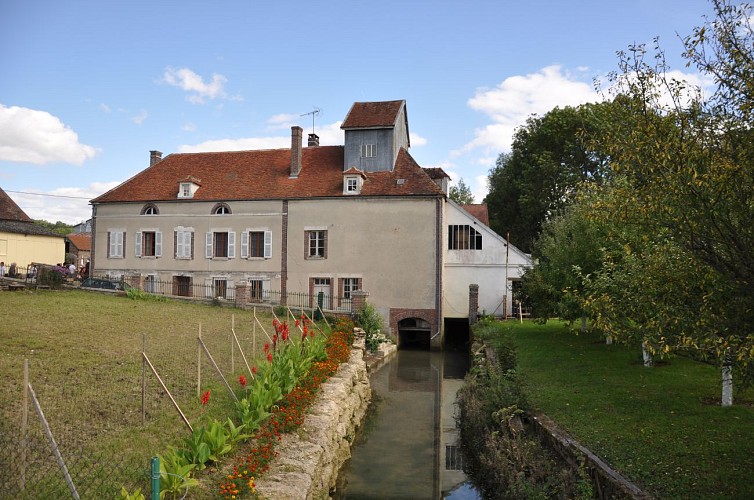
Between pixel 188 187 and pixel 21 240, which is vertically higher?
pixel 188 187

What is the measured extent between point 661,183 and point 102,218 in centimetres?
3300

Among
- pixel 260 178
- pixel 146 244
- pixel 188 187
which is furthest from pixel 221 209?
pixel 146 244

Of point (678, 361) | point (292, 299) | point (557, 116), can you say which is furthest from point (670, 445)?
point (557, 116)

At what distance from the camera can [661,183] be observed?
21.4 ft

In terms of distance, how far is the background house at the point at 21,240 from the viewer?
115 ft

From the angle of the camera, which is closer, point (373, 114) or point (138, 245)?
point (373, 114)

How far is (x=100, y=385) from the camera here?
1016 cm

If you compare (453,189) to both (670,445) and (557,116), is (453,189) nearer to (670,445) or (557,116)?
(557,116)

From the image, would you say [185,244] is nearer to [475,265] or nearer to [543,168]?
[475,265]

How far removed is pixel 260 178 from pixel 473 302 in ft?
45.0

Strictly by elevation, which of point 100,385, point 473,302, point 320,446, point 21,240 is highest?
point 21,240

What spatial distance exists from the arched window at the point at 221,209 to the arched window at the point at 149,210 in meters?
3.66


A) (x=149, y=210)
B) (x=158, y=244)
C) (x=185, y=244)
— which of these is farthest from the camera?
(x=149, y=210)

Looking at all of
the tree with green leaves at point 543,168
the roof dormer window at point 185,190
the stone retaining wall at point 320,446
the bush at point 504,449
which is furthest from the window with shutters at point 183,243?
the tree with green leaves at point 543,168
